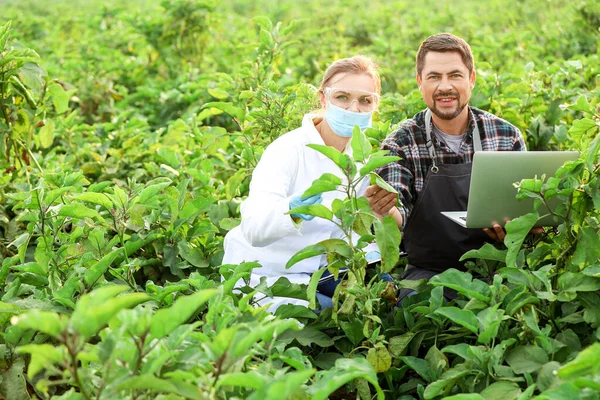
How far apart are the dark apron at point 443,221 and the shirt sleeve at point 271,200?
460 mm

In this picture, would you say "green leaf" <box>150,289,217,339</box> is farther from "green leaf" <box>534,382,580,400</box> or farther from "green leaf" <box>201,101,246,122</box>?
"green leaf" <box>201,101,246,122</box>

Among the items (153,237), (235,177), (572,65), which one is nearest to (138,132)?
(235,177)

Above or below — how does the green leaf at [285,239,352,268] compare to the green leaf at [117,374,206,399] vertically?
above

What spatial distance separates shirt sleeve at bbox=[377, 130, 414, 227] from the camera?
2.98m

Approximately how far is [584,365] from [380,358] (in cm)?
74

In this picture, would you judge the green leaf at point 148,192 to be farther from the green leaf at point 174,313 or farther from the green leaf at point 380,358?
the green leaf at point 174,313

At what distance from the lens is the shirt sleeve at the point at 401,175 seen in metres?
2.98

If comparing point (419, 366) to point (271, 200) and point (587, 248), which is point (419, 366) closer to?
point (587, 248)

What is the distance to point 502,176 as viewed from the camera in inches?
99.7

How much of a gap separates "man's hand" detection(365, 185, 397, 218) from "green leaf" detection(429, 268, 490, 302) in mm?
339

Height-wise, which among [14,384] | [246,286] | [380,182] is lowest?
[14,384]

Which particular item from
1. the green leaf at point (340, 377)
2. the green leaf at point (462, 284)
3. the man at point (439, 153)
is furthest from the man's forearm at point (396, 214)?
the green leaf at point (340, 377)

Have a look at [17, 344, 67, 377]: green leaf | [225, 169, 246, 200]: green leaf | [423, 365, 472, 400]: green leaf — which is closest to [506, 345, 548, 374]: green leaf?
[423, 365, 472, 400]: green leaf

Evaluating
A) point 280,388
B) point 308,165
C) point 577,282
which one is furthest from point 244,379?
point 308,165
